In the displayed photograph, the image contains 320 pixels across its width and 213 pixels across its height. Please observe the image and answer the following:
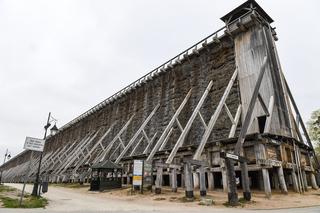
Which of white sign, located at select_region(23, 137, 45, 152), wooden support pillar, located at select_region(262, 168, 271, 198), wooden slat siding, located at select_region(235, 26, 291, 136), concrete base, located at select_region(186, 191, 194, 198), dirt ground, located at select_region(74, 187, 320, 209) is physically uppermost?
wooden slat siding, located at select_region(235, 26, 291, 136)

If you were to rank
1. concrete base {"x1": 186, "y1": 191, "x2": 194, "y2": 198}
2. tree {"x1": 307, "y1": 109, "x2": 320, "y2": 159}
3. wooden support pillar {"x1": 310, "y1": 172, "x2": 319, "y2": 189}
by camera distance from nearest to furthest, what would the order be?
concrete base {"x1": 186, "y1": 191, "x2": 194, "y2": 198}
wooden support pillar {"x1": 310, "y1": 172, "x2": 319, "y2": 189}
tree {"x1": 307, "y1": 109, "x2": 320, "y2": 159}

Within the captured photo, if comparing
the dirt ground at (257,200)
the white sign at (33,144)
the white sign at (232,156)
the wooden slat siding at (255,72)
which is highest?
the wooden slat siding at (255,72)

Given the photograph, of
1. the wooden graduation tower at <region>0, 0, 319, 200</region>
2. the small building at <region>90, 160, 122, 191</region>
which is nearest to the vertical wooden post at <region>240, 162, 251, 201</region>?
the wooden graduation tower at <region>0, 0, 319, 200</region>

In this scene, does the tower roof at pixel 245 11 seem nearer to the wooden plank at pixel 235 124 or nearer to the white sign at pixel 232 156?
the wooden plank at pixel 235 124

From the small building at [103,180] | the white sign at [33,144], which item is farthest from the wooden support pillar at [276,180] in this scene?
the white sign at [33,144]

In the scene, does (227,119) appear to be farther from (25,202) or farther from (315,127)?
(315,127)

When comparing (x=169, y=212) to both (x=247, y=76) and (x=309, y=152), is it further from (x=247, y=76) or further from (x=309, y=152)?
(x=309, y=152)

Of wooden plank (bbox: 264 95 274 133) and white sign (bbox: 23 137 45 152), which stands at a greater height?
wooden plank (bbox: 264 95 274 133)

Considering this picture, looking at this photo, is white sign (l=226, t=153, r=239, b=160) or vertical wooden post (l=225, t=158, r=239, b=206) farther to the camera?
white sign (l=226, t=153, r=239, b=160)

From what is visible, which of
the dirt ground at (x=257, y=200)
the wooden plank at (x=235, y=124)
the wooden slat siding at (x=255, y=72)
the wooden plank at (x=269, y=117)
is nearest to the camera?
the dirt ground at (x=257, y=200)

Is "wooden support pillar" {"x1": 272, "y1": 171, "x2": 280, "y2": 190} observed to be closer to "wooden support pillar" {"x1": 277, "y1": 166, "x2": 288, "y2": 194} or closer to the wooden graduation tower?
the wooden graduation tower

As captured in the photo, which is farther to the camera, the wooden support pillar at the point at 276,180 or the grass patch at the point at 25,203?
the wooden support pillar at the point at 276,180

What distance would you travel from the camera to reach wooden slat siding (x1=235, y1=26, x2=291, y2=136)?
15468mm

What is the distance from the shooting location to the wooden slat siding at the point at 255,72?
50.7 feet
